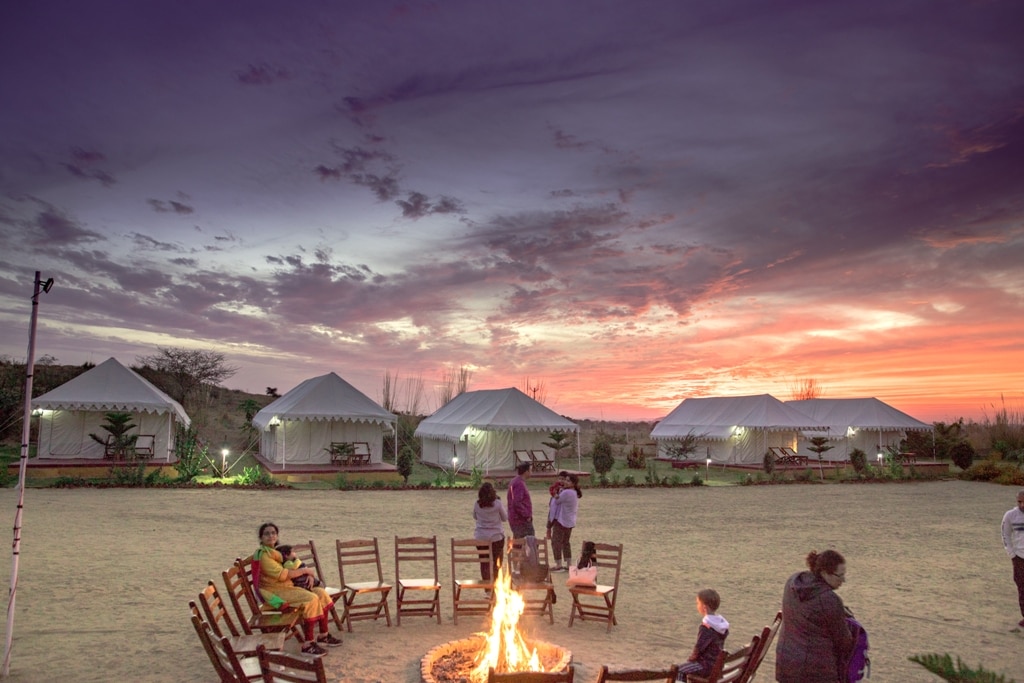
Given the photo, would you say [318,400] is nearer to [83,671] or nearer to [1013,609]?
[83,671]

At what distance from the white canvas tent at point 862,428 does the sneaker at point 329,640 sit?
115 feet

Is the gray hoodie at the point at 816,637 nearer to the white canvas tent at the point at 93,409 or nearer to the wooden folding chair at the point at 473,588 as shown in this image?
the wooden folding chair at the point at 473,588

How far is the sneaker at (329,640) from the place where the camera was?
712 centimetres

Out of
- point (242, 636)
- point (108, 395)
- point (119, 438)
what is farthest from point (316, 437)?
point (242, 636)

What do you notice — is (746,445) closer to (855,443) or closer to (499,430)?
(855,443)

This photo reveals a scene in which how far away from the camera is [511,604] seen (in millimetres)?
6520

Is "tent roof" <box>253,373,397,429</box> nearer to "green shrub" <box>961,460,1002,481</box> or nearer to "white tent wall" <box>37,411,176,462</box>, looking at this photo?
"white tent wall" <box>37,411,176,462</box>

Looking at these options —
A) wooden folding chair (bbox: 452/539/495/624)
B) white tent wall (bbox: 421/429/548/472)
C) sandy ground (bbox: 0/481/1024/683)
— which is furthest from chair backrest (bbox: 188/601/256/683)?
white tent wall (bbox: 421/429/548/472)

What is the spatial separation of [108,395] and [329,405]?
820cm

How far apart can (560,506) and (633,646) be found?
3235mm

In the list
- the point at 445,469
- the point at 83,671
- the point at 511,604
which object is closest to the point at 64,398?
the point at 445,469

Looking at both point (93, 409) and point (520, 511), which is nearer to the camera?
point (520, 511)

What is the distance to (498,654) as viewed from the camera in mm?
5973

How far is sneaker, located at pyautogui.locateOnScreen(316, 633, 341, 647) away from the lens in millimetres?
7117
